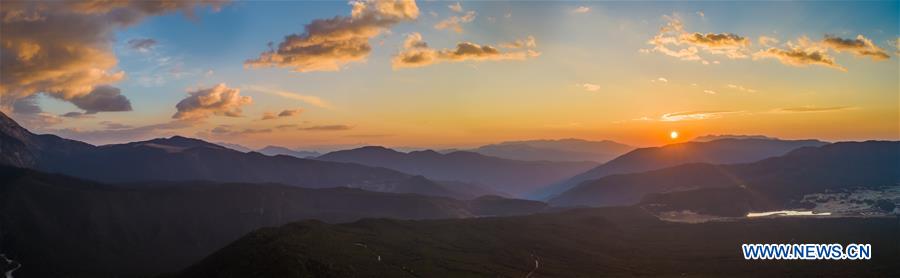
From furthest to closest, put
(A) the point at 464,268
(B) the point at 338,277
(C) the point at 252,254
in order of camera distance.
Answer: (A) the point at 464,268 < (C) the point at 252,254 < (B) the point at 338,277

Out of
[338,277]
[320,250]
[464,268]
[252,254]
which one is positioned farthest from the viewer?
[464,268]

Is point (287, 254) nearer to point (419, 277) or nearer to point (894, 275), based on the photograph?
point (419, 277)

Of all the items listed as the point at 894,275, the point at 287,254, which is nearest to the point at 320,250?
the point at 287,254

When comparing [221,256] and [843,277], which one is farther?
[843,277]

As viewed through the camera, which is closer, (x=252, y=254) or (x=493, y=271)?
(x=252, y=254)

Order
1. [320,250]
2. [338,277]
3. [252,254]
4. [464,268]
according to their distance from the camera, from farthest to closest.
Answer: [464,268], [320,250], [252,254], [338,277]

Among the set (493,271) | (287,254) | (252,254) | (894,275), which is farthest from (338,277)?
(894,275)

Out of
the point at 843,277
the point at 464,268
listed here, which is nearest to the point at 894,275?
the point at 843,277

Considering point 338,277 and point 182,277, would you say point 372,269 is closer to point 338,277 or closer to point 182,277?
point 338,277
